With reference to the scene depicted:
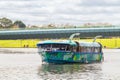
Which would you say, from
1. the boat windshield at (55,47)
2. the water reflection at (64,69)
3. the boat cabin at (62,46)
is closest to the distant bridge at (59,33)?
the boat cabin at (62,46)

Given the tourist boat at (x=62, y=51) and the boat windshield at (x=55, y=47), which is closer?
the boat windshield at (x=55, y=47)

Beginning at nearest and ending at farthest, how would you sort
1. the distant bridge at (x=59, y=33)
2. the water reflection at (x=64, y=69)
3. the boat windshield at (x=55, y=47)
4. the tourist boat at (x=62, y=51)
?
1. the water reflection at (x=64, y=69)
2. the boat windshield at (x=55, y=47)
3. the tourist boat at (x=62, y=51)
4. the distant bridge at (x=59, y=33)

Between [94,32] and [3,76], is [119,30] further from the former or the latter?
[3,76]

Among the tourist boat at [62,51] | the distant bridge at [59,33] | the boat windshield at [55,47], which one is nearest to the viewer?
the boat windshield at [55,47]

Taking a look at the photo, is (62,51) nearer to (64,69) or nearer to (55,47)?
(55,47)

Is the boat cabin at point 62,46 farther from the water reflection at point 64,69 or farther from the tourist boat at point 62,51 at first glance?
the water reflection at point 64,69

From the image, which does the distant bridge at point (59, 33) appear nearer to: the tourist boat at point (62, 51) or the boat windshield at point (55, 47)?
the tourist boat at point (62, 51)

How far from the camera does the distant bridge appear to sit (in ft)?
543

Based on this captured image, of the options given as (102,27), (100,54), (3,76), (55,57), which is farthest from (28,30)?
(3,76)

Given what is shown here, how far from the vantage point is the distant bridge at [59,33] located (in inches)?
6520

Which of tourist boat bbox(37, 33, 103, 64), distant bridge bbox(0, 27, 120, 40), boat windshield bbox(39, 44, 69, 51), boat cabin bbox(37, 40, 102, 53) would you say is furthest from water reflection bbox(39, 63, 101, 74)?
distant bridge bbox(0, 27, 120, 40)

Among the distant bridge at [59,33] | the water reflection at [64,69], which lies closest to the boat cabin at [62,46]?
the water reflection at [64,69]

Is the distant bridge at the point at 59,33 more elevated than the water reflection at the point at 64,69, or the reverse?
the distant bridge at the point at 59,33

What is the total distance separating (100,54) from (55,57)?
51.4 feet
